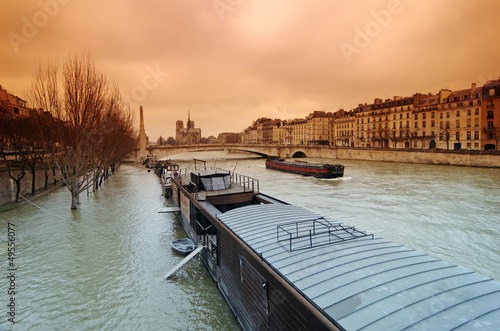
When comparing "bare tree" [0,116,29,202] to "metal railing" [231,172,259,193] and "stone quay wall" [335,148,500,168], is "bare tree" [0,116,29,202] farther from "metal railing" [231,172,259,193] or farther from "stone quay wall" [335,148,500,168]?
"stone quay wall" [335,148,500,168]

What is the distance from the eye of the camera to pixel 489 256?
11648 mm

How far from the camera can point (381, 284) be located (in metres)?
4.41

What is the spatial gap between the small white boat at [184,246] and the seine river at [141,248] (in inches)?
16.5

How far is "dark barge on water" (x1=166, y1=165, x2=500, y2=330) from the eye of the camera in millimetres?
3738

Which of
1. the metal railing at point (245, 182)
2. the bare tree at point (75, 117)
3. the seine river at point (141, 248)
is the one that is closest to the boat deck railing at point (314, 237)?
the seine river at point (141, 248)

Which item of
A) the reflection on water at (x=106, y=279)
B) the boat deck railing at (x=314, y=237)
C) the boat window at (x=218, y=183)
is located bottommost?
the reflection on water at (x=106, y=279)

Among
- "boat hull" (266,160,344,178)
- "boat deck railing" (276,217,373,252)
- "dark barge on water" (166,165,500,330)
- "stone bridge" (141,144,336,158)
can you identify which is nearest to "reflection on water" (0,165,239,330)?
"dark barge on water" (166,165,500,330)

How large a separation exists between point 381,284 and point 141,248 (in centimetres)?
1070

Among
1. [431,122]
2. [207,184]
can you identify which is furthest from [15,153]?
[431,122]

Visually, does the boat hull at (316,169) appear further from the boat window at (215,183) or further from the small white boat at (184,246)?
the small white boat at (184,246)

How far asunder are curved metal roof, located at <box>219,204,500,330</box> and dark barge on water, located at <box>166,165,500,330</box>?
0.01 m

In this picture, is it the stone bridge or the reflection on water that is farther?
the stone bridge

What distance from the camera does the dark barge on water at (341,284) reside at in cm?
374

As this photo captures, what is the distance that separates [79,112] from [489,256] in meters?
21.7
